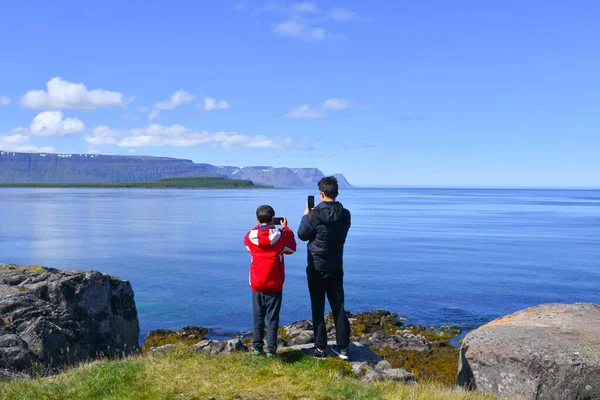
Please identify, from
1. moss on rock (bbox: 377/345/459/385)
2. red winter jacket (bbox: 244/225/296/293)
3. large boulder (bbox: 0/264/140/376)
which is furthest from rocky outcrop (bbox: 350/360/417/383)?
moss on rock (bbox: 377/345/459/385)

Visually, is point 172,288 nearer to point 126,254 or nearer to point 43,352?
point 126,254

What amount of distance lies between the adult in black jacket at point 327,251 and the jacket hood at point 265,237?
1.46 ft

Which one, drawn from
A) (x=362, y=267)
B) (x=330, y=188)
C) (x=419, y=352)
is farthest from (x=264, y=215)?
(x=362, y=267)

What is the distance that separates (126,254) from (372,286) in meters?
23.0

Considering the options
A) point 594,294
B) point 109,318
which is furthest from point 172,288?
point 594,294

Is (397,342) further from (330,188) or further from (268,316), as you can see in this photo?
(330,188)

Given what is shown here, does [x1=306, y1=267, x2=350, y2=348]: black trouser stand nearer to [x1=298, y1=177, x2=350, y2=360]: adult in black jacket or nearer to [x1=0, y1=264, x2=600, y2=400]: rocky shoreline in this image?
[x1=298, y1=177, x2=350, y2=360]: adult in black jacket

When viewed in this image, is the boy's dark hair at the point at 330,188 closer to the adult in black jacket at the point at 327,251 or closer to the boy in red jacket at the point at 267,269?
the adult in black jacket at the point at 327,251

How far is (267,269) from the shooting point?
9844 mm

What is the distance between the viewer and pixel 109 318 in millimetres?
12867

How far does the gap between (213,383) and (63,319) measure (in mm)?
5036

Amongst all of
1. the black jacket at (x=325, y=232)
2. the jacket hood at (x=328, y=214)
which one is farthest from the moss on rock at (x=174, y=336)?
the jacket hood at (x=328, y=214)

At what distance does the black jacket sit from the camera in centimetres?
974

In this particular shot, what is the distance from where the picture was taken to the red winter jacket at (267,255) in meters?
9.84
